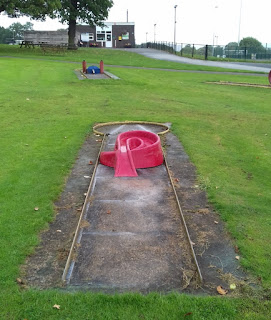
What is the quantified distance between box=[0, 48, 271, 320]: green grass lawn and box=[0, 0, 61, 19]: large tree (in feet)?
61.5

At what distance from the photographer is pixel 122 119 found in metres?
11.8

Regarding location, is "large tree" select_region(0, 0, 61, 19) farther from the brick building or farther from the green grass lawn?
the brick building

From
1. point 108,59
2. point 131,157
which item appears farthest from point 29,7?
point 131,157

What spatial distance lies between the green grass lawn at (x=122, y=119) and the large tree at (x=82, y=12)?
26631 millimetres

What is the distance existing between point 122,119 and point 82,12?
36880 millimetres

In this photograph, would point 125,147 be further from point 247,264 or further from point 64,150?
point 247,264

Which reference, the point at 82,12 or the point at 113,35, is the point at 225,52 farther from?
the point at 113,35

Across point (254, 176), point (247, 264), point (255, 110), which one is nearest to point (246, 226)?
point (247, 264)

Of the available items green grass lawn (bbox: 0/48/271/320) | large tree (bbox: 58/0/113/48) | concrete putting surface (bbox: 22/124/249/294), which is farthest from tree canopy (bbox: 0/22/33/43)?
concrete putting surface (bbox: 22/124/249/294)

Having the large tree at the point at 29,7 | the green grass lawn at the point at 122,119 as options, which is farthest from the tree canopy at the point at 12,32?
the green grass lawn at the point at 122,119

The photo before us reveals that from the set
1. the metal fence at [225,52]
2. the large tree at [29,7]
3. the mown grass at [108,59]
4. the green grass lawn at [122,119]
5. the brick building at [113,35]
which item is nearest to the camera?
the green grass lawn at [122,119]

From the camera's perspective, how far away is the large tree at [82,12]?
43.4 meters

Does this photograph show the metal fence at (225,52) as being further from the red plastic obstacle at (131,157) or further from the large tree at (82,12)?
the red plastic obstacle at (131,157)

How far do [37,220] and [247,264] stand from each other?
284 centimetres
